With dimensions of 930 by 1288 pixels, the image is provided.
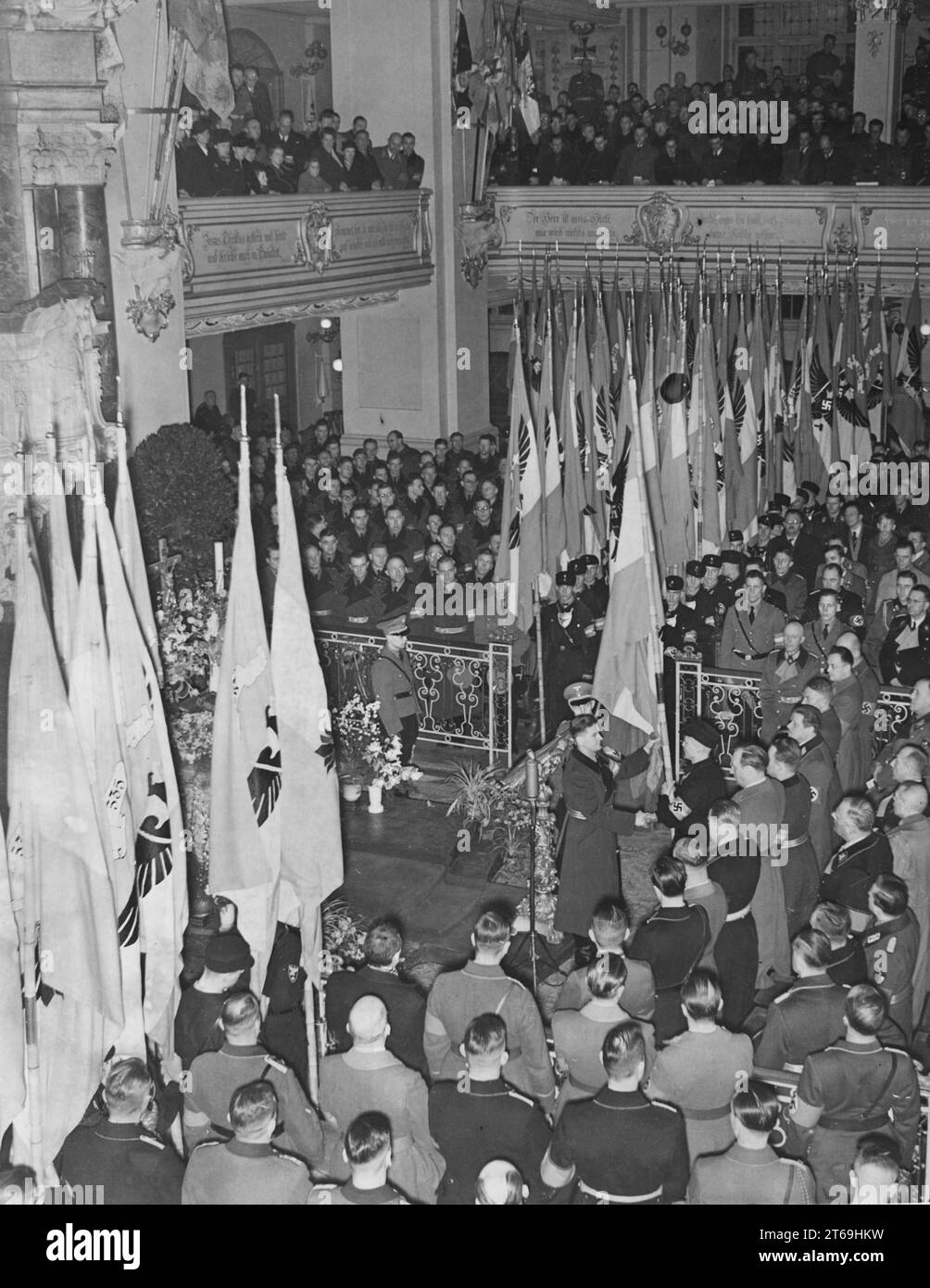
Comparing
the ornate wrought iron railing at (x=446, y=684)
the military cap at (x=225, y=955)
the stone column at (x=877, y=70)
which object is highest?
the stone column at (x=877, y=70)

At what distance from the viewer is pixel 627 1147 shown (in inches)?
210

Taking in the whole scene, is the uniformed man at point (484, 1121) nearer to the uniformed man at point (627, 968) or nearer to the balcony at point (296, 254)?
the uniformed man at point (627, 968)

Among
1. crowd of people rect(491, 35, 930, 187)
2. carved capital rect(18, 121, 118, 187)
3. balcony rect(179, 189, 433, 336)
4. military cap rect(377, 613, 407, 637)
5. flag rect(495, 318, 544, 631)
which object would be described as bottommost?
military cap rect(377, 613, 407, 637)

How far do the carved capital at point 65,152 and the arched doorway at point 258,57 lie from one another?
36.0ft

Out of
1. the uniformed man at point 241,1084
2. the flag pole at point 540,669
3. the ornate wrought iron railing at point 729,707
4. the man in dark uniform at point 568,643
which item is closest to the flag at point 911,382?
the flag pole at point 540,669

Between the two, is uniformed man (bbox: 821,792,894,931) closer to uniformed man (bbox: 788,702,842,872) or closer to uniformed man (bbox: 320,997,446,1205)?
uniformed man (bbox: 788,702,842,872)

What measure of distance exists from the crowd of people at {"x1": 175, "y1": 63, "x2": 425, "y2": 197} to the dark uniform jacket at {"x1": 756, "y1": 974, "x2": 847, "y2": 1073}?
11.3m

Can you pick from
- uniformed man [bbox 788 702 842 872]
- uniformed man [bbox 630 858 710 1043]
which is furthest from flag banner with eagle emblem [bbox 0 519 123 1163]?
uniformed man [bbox 788 702 842 872]

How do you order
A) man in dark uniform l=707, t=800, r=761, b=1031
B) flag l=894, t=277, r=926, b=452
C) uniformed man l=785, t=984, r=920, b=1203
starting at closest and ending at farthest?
uniformed man l=785, t=984, r=920, b=1203 < man in dark uniform l=707, t=800, r=761, b=1031 < flag l=894, t=277, r=926, b=452

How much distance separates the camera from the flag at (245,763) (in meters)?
7.52

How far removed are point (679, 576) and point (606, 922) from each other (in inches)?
259

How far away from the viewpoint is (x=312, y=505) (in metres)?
16.1

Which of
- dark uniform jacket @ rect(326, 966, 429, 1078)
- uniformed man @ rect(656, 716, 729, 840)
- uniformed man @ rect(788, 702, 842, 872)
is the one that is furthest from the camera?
uniformed man @ rect(788, 702, 842, 872)

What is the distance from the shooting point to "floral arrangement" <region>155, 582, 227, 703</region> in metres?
10.9
